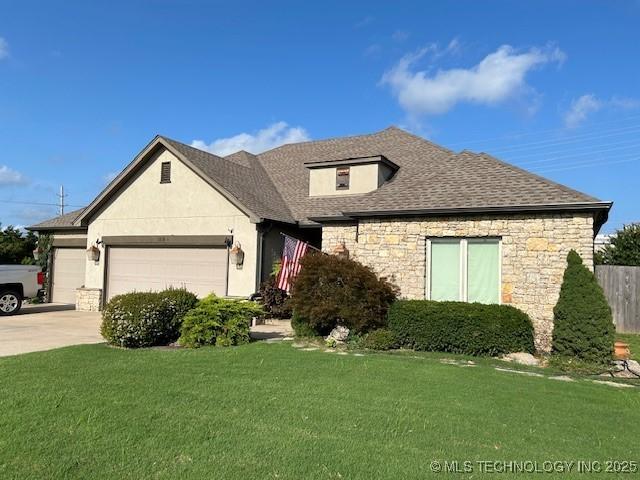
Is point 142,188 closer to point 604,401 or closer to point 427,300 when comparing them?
point 427,300

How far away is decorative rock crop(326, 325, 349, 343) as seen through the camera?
36.7 ft

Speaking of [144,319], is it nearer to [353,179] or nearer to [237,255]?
[237,255]

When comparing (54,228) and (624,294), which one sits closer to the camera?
(624,294)

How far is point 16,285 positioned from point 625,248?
22389mm

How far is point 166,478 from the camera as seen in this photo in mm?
3934

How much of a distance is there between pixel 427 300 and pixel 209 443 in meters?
8.01

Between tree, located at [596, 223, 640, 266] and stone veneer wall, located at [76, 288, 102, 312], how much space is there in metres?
20.0

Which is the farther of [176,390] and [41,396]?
[176,390]

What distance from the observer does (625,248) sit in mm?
18359

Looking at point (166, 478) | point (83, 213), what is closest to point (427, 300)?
point (166, 478)

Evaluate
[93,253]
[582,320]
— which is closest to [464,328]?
[582,320]

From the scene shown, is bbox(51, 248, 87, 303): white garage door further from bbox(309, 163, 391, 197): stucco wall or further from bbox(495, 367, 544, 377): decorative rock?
bbox(495, 367, 544, 377): decorative rock

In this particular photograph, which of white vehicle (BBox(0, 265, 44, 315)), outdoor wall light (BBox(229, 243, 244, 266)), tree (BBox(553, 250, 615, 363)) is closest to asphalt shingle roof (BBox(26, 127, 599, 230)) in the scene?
outdoor wall light (BBox(229, 243, 244, 266))

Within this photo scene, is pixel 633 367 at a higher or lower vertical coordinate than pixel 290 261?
lower
